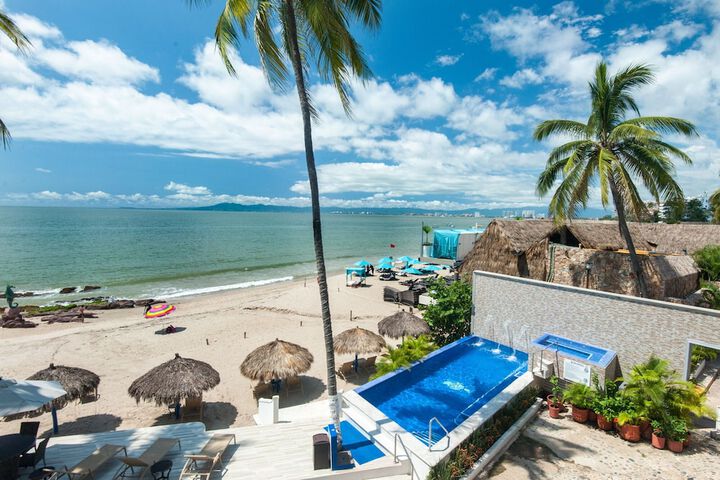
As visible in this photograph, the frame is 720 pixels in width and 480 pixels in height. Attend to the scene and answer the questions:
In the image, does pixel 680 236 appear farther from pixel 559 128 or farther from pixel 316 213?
pixel 316 213

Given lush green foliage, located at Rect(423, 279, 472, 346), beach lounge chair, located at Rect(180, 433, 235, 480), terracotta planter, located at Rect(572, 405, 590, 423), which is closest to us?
beach lounge chair, located at Rect(180, 433, 235, 480)

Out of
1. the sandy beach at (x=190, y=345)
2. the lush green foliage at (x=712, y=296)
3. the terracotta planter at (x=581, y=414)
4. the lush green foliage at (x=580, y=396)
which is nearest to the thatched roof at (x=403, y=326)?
the sandy beach at (x=190, y=345)

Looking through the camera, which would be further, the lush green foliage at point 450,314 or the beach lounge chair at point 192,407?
the lush green foliage at point 450,314

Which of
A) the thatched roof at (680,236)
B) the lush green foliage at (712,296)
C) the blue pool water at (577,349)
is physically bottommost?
the blue pool water at (577,349)

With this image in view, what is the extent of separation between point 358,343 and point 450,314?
354cm

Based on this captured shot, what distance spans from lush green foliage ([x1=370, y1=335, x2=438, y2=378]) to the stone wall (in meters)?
2.83

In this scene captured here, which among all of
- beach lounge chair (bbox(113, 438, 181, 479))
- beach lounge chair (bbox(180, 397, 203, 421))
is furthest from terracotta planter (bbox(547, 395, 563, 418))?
beach lounge chair (bbox(180, 397, 203, 421))

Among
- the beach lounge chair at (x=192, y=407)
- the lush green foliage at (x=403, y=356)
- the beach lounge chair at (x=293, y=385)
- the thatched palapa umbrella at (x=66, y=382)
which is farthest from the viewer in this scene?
the beach lounge chair at (x=293, y=385)

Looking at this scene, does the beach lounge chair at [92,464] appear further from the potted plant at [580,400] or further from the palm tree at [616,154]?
the palm tree at [616,154]

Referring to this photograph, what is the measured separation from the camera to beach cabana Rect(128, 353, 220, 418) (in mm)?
8906

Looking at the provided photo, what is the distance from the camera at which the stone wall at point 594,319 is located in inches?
307

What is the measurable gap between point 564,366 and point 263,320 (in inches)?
626

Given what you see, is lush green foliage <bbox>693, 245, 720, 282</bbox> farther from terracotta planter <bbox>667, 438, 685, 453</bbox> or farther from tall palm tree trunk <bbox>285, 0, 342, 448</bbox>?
tall palm tree trunk <bbox>285, 0, 342, 448</bbox>

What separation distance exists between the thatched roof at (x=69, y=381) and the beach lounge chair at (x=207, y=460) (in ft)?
15.9
